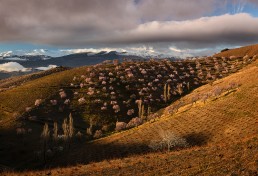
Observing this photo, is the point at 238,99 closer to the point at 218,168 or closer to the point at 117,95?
the point at 218,168

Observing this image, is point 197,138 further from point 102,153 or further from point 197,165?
point 197,165

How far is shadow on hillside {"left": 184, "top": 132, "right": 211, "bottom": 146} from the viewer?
6756 cm

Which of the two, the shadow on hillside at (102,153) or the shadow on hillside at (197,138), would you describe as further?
Answer: the shadow on hillside at (102,153)

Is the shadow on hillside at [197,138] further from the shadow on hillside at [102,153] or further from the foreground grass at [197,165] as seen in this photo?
the foreground grass at [197,165]

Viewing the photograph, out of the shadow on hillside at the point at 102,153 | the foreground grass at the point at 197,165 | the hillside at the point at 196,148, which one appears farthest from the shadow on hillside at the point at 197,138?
the foreground grass at the point at 197,165

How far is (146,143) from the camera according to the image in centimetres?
7631

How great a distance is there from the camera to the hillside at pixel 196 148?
29.3 meters

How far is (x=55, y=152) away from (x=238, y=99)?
208ft

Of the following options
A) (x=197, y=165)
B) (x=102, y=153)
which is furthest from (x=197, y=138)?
(x=197, y=165)

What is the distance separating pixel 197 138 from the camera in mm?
71125

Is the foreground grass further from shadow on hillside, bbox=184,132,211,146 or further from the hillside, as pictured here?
shadow on hillside, bbox=184,132,211,146

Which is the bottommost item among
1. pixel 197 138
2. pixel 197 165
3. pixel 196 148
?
pixel 197 138

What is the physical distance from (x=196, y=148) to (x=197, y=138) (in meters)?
31.7

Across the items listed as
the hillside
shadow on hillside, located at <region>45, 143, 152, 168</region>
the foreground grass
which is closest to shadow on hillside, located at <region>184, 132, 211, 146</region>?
the hillside
